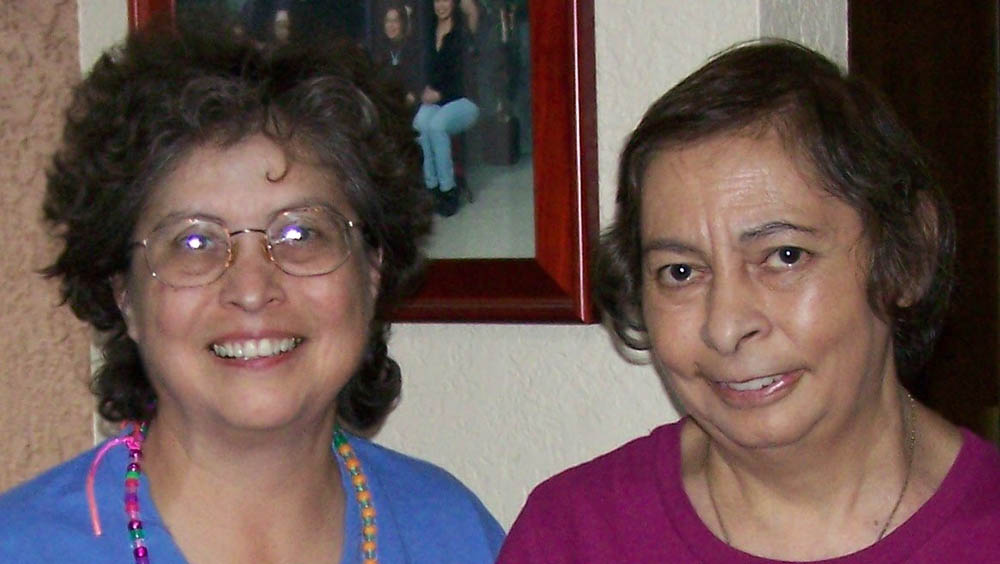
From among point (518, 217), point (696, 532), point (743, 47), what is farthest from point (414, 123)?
point (696, 532)

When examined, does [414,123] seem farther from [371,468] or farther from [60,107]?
[60,107]

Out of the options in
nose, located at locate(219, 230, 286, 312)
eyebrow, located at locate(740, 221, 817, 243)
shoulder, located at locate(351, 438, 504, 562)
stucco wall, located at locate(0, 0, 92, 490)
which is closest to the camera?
eyebrow, located at locate(740, 221, 817, 243)

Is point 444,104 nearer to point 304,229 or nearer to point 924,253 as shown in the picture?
point 304,229

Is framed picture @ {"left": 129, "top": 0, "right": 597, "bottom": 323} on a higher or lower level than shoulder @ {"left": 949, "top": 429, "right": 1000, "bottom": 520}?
higher

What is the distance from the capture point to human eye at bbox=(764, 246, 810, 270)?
1387 mm

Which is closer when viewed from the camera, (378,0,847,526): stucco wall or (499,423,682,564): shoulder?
(499,423,682,564): shoulder

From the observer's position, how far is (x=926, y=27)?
199cm

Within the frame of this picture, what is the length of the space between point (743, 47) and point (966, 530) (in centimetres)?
60

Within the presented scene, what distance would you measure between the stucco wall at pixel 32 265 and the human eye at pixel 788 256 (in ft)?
4.78

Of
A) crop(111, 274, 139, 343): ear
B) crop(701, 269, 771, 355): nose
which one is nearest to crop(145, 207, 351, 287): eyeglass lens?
crop(111, 274, 139, 343): ear

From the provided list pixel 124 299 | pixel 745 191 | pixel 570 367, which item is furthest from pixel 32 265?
pixel 745 191

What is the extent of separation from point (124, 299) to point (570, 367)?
0.66 metres

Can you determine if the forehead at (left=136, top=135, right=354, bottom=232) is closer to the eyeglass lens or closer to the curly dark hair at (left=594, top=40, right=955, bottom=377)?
the eyeglass lens

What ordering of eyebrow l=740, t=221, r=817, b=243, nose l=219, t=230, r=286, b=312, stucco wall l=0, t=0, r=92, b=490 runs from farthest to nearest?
stucco wall l=0, t=0, r=92, b=490 < nose l=219, t=230, r=286, b=312 < eyebrow l=740, t=221, r=817, b=243
